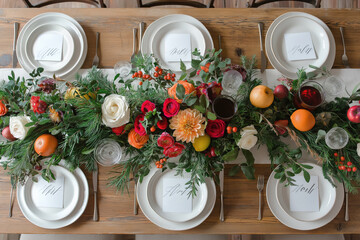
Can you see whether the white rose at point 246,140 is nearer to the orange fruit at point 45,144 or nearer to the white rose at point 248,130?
the white rose at point 248,130

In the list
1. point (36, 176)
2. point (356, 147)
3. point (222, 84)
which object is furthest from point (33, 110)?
point (356, 147)

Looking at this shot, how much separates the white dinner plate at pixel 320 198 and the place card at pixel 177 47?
66cm

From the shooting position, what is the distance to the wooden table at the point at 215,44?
3.59ft

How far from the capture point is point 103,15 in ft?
4.09

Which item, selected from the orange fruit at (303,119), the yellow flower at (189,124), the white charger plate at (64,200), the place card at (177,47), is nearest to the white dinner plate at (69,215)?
the white charger plate at (64,200)

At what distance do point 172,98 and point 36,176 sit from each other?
26.4 inches

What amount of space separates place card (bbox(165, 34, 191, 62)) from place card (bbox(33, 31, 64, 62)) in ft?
1.54

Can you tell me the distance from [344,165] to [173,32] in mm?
868

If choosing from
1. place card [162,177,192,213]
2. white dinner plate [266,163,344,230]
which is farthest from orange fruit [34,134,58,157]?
white dinner plate [266,163,344,230]

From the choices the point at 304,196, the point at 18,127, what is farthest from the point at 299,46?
the point at 18,127

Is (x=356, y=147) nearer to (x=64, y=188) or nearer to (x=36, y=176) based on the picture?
(x=64, y=188)

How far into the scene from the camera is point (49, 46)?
3.90 feet

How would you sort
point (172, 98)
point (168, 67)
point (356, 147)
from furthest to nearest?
point (168, 67), point (356, 147), point (172, 98)

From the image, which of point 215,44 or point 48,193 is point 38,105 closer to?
point 48,193
